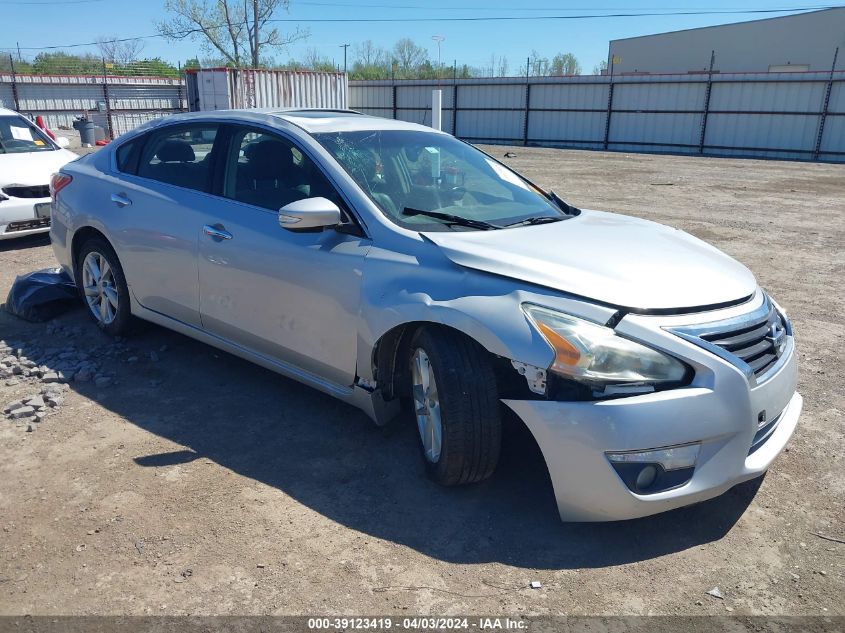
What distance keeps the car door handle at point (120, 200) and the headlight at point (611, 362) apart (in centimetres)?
338

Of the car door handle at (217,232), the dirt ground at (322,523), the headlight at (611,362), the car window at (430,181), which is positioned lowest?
the dirt ground at (322,523)

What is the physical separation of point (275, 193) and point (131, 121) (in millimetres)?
26796

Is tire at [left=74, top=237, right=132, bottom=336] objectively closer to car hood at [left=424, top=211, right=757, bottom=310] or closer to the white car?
car hood at [left=424, top=211, right=757, bottom=310]

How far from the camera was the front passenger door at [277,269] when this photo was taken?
363 centimetres

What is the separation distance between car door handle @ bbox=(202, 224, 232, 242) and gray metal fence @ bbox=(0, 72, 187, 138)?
25824mm

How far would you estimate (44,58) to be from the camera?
64625 mm

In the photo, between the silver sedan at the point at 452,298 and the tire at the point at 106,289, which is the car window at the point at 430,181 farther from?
the tire at the point at 106,289

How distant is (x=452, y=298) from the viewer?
3.16 m

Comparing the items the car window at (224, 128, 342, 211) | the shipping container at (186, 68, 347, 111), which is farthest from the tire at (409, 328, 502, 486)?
the shipping container at (186, 68, 347, 111)

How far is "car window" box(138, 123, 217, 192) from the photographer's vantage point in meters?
4.49

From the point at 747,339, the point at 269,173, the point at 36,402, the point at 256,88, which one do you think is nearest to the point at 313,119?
the point at 269,173

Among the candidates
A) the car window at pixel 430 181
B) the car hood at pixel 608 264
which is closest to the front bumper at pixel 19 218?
the car window at pixel 430 181

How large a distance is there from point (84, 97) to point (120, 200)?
102 ft

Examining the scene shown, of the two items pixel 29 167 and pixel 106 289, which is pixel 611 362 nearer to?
pixel 106 289
